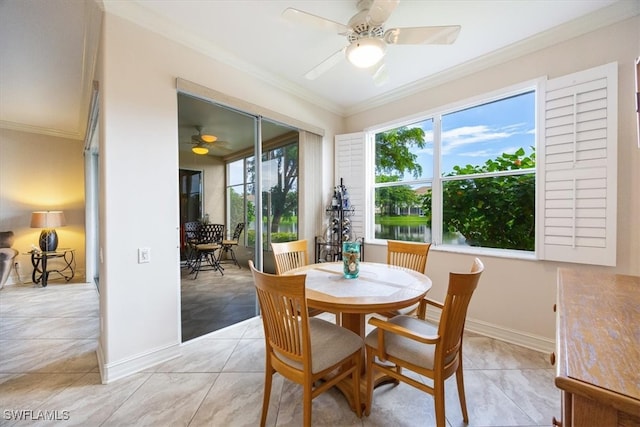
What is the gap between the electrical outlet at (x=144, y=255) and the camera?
206 cm

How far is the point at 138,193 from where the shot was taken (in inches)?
80.6

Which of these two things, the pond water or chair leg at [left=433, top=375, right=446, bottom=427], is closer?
chair leg at [left=433, top=375, right=446, bottom=427]

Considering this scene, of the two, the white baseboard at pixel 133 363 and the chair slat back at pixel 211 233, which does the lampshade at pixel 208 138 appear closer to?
the chair slat back at pixel 211 233

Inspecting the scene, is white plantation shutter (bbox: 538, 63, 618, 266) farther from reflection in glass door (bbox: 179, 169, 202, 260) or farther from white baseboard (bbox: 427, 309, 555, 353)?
reflection in glass door (bbox: 179, 169, 202, 260)

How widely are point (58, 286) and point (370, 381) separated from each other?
5489 millimetres

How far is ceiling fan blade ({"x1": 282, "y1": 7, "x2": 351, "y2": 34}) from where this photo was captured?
158cm

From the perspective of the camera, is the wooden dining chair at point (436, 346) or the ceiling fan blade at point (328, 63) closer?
the wooden dining chair at point (436, 346)

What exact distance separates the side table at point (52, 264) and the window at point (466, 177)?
5.66 m

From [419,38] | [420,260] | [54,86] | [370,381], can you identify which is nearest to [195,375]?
[370,381]

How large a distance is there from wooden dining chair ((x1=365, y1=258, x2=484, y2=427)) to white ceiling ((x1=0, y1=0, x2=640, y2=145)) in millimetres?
2121

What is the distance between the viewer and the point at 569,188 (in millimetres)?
2193

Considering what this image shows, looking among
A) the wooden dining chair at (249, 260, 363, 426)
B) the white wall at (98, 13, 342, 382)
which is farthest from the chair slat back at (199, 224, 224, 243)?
the wooden dining chair at (249, 260, 363, 426)

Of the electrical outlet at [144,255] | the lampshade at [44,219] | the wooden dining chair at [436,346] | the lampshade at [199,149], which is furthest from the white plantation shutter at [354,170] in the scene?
the lampshade at [44,219]

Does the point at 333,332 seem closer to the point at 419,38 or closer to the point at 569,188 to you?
the point at 419,38
